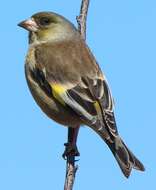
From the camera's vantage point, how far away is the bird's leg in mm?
5736

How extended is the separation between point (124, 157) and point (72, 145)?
58cm

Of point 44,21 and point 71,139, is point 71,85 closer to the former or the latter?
point 71,139

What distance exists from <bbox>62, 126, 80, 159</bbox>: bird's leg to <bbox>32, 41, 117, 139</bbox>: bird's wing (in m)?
0.26

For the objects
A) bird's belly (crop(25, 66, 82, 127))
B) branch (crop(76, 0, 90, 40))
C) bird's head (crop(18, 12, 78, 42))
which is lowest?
bird's belly (crop(25, 66, 82, 127))

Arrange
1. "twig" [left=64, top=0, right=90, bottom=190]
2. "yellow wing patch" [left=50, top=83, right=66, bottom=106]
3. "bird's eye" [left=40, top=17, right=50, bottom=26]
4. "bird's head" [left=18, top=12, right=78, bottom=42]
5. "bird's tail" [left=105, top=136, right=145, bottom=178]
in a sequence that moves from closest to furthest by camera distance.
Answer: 1. "twig" [left=64, top=0, right=90, bottom=190]
2. "bird's tail" [left=105, top=136, right=145, bottom=178]
3. "yellow wing patch" [left=50, top=83, right=66, bottom=106]
4. "bird's head" [left=18, top=12, right=78, bottom=42]
5. "bird's eye" [left=40, top=17, right=50, bottom=26]

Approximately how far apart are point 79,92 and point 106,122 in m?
0.46

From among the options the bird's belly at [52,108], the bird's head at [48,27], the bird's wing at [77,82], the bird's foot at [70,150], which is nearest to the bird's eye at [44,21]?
the bird's head at [48,27]

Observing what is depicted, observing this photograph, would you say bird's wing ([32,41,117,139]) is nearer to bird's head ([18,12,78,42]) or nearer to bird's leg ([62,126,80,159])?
bird's leg ([62,126,80,159])

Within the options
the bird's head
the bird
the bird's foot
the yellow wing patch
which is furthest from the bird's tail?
the bird's head

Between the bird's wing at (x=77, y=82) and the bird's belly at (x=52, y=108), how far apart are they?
67 millimetres

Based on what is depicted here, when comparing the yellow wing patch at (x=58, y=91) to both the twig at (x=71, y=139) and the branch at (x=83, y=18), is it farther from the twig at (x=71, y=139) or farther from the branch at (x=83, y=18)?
the branch at (x=83, y=18)

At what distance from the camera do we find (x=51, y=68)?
634 centimetres

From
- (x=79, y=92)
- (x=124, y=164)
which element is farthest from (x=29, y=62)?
(x=124, y=164)

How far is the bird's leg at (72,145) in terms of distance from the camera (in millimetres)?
5736
